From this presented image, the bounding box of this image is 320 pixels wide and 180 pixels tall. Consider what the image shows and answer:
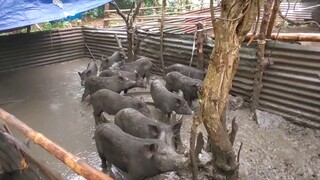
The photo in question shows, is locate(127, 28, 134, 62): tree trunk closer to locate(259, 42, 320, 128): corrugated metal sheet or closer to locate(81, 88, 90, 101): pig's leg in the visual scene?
locate(81, 88, 90, 101): pig's leg

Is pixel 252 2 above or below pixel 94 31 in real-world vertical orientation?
above

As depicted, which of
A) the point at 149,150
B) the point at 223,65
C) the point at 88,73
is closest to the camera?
the point at 223,65

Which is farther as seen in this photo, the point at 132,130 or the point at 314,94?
the point at 314,94

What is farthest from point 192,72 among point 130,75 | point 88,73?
point 88,73

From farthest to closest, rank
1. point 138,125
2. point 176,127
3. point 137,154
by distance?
point 138,125, point 176,127, point 137,154

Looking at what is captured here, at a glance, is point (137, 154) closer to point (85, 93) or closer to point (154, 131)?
point (154, 131)

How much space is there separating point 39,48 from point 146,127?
7.62 meters

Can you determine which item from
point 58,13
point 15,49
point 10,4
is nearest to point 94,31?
point 15,49

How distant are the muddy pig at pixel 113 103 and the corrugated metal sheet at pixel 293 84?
2.37m

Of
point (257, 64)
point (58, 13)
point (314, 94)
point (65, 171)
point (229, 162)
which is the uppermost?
point (58, 13)

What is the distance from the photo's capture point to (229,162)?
151 inches

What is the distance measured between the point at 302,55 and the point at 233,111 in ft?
5.37

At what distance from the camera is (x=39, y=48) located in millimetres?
10977

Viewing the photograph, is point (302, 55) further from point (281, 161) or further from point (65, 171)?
point (65, 171)
